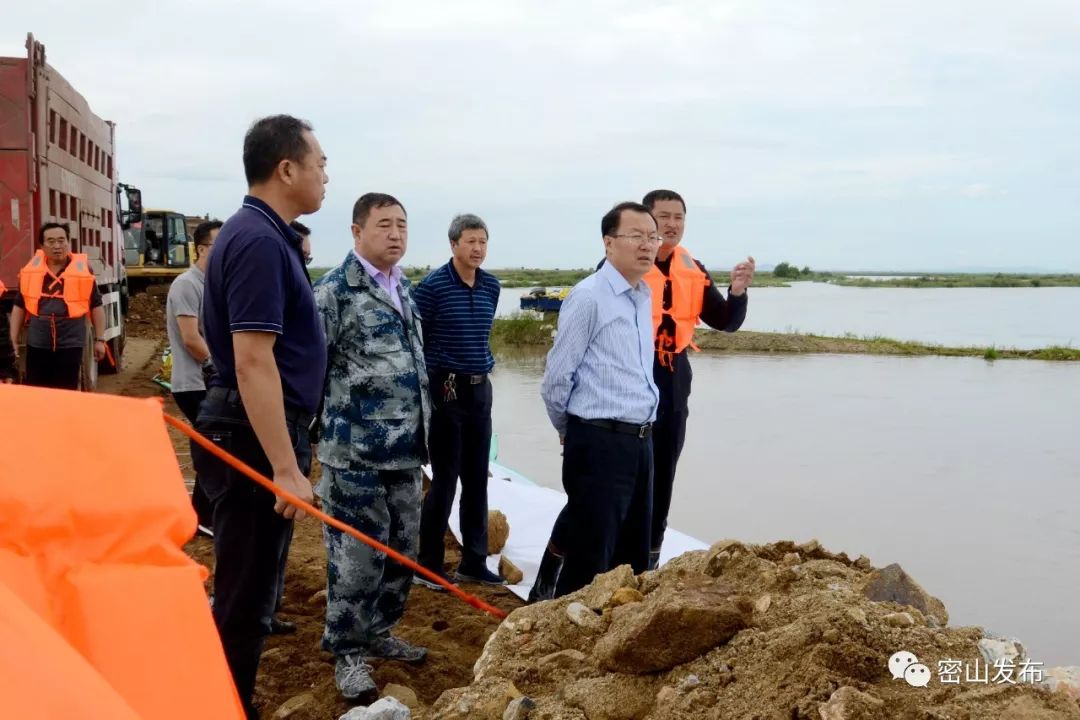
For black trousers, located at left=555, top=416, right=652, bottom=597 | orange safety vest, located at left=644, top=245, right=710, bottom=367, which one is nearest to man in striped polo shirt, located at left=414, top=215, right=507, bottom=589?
orange safety vest, located at left=644, top=245, right=710, bottom=367

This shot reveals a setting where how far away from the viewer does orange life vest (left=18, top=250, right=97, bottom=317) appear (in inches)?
259

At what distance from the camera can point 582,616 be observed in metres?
2.88

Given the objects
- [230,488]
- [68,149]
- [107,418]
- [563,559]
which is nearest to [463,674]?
[563,559]

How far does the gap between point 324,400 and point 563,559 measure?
1210 mm

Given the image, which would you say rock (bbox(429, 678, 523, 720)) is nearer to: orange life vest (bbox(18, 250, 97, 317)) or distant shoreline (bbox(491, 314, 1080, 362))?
orange life vest (bbox(18, 250, 97, 317))

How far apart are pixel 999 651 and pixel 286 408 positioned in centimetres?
199

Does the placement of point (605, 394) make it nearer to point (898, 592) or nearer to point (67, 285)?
point (898, 592)

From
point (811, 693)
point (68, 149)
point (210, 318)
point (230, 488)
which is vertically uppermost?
point (68, 149)

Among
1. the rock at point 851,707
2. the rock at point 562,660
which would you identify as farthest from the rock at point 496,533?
the rock at point 851,707

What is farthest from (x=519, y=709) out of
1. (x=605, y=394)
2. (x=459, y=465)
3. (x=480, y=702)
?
(x=459, y=465)

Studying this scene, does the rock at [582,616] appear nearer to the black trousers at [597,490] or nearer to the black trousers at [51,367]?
the black trousers at [597,490]

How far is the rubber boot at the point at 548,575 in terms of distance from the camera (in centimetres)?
388

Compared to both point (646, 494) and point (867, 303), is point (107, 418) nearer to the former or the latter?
point (646, 494)

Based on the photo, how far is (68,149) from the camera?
29.8 ft
